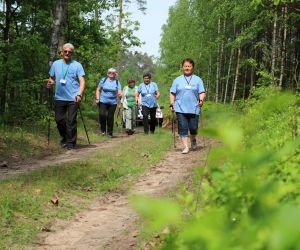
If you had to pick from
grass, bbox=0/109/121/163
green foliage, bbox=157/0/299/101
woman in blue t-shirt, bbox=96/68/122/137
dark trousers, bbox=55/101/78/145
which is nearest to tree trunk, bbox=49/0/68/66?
woman in blue t-shirt, bbox=96/68/122/137

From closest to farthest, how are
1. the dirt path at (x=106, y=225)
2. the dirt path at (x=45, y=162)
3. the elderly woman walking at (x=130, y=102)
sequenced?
the dirt path at (x=106, y=225)
the dirt path at (x=45, y=162)
the elderly woman walking at (x=130, y=102)

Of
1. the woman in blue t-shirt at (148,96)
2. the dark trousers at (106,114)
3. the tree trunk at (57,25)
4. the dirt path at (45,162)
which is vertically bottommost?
the dirt path at (45,162)

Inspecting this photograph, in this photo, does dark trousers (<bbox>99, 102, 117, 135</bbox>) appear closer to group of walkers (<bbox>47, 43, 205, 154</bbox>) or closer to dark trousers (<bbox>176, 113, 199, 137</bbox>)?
group of walkers (<bbox>47, 43, 205, 154</bbox>)

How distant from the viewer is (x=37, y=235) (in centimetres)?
518

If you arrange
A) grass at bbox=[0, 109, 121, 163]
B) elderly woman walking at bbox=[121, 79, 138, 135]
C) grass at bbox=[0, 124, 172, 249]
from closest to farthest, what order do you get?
grass at bbox=[0, 124, 172, 249] < grass at bbox=[0, 109, 121, 163] < elderly woman walking at bbox=[121, 79, 138, 135]

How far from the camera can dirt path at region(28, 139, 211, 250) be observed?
16.2 feet

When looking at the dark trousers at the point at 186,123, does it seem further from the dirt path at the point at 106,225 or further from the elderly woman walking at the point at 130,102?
the elderly woman walking at the point at 130,102

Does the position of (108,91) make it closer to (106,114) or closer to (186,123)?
(106,114)

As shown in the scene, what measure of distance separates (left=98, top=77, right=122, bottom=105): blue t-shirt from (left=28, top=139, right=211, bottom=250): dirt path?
8009 millimetres

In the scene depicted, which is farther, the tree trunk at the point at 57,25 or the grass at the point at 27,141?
the tree trunk at the point at 57,25

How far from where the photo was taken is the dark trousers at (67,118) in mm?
11273

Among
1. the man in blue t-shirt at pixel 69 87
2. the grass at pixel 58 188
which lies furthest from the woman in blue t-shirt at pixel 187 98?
the man in blue t-shirt at pixel 69 87

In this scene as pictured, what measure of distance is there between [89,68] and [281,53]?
37.4 feet

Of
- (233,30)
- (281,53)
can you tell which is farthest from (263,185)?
(233,30)
